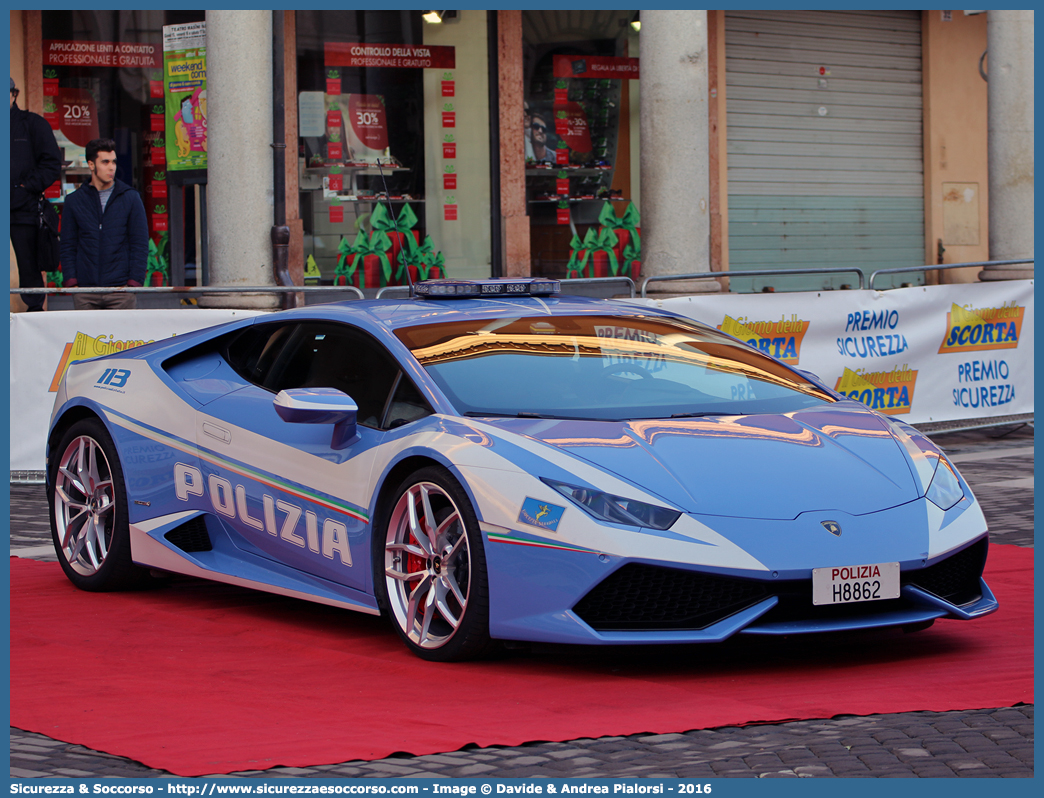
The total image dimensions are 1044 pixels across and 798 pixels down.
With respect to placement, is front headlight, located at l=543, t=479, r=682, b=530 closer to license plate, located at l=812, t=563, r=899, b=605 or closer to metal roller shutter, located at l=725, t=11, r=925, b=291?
license plate, located at l=812, t=563, r=899, b=605

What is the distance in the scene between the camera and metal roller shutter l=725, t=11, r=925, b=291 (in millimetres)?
19469

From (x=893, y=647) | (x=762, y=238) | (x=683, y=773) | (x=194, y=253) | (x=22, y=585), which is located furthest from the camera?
(x=762, y=238)

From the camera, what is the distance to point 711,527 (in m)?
4.70

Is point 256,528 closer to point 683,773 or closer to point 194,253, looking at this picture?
point 683,773

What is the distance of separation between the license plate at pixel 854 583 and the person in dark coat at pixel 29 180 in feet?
30.4

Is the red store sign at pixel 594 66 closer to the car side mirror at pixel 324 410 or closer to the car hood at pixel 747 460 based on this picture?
the car side mirror at pixel 324 410

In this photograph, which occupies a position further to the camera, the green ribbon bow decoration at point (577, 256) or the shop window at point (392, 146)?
the green ribbon bow decoration at point (577, 256)

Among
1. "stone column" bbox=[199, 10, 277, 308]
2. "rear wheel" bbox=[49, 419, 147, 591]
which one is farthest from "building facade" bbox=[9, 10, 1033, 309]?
"rear wheel" bbox=[49, 419, 147, 591]

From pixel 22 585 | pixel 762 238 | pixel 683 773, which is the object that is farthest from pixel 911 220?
pixel 683 773

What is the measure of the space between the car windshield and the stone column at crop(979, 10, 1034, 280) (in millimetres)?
11009

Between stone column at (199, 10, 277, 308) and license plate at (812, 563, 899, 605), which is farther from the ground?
stone column at (199, 10, 277, 308)

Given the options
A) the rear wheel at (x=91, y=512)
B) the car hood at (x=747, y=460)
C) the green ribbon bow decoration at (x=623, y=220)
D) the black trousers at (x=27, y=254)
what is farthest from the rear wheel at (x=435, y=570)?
the green ribbon bow decoration at (x=623, y=220)

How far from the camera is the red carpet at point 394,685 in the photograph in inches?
163

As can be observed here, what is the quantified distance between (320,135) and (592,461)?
12545mm
